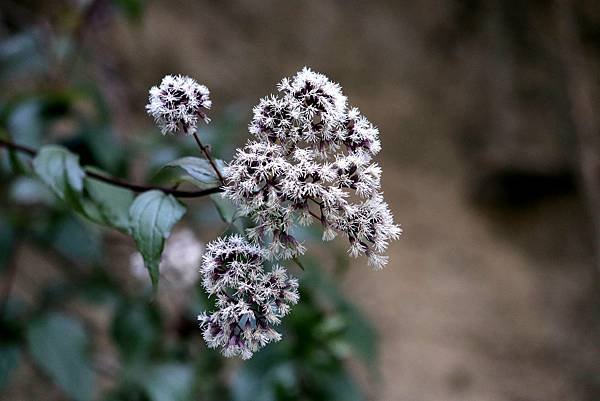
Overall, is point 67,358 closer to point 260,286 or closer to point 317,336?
point 317,336

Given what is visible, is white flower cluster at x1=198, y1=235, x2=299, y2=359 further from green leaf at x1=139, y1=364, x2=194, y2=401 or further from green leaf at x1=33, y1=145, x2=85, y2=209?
green leaf at x1=139, y1=364, x2=194, y2=401

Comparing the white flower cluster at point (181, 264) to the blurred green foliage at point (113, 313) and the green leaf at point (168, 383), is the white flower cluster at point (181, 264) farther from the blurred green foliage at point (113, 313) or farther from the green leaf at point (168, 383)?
the green leaf at point (168, 383)

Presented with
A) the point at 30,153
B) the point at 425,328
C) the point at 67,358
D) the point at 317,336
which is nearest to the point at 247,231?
the point at 30,153

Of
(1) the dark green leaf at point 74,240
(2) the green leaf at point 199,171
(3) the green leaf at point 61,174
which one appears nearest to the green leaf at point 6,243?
(1) the dark green leaf at point 74,240

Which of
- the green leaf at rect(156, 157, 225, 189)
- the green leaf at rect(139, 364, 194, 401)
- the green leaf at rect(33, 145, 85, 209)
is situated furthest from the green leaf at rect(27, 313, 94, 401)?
the green leaf at rect(156, 157, 225, 189)

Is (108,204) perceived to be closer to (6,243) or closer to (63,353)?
(63,353)

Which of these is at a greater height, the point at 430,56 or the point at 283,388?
the point at 430,56

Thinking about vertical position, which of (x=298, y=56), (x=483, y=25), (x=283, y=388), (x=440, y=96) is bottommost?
(x=283, y=388)
